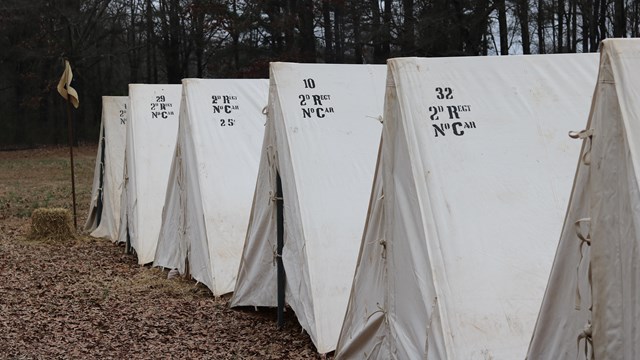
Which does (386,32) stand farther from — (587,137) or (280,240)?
(587,137)

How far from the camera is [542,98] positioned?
579 cm

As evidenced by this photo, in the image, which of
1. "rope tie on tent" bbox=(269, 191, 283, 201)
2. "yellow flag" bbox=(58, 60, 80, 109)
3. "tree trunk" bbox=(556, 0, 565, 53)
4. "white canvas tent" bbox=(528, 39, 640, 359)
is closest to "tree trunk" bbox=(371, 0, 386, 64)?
"tree trunk" bbox=(556, 0, 565, 53)

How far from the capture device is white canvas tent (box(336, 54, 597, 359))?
4.99 meters

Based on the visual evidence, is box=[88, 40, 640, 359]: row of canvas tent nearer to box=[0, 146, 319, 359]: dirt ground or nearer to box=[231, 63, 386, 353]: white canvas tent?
box=[231, 63, 386, 353]: white canvas tent

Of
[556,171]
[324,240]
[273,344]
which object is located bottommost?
[273,344]

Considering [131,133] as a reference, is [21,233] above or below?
below

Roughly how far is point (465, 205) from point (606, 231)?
6.19 feet

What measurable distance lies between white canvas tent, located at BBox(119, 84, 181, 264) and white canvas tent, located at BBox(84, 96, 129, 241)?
4.37ft

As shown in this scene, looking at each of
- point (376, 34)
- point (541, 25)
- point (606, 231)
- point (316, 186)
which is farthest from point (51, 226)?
point (541, 25)

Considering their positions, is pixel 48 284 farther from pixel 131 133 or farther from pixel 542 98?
pixel 542 98

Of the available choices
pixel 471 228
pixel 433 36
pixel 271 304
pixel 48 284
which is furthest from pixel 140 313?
pixel 433 36

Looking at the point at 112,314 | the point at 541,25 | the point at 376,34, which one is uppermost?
the point at 541,25

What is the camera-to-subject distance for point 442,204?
5203mm

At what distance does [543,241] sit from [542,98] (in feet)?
3.69
